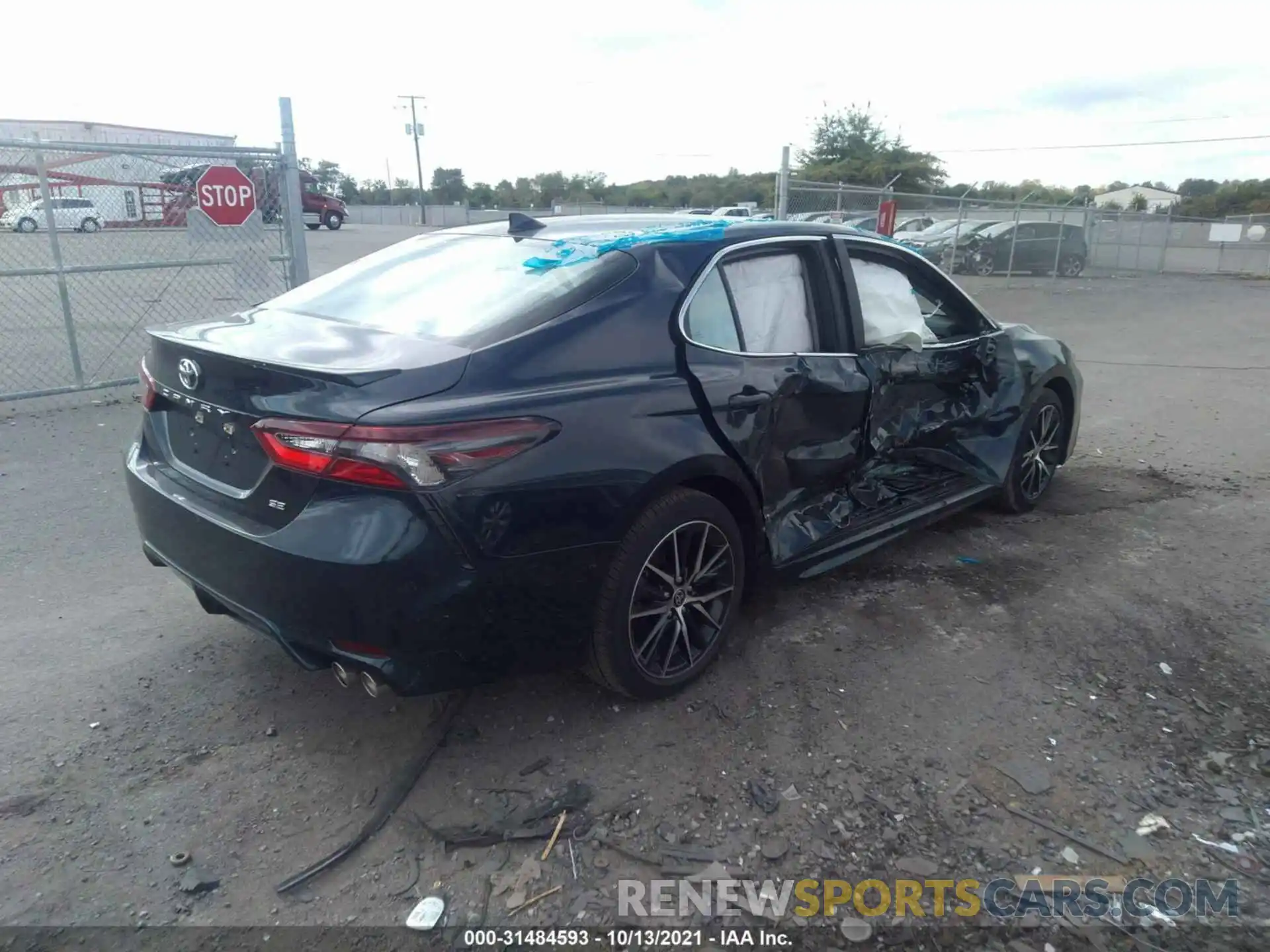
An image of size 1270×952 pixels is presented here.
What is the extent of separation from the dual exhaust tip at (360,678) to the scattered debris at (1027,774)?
1993 millimetres

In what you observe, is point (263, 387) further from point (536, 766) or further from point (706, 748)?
point (706, 748)

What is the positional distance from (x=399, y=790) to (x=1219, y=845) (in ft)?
8.04

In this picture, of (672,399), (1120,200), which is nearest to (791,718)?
(672,399)

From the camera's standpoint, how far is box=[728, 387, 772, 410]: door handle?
11.0 ft

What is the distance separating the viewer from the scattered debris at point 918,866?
254 cm

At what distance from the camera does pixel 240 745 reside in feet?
10.0

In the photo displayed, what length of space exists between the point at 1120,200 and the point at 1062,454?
207 feet

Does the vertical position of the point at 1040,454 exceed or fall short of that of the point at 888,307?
it falls short

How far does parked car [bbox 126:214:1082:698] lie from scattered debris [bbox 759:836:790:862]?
74 cm

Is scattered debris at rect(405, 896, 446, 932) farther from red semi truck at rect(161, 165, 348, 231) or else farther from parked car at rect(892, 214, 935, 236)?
parked car at rect(892, 214, 935, 236)

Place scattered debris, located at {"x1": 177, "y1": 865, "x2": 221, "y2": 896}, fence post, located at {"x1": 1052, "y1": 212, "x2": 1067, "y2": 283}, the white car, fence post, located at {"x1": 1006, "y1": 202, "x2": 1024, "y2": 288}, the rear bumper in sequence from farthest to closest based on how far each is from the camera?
fence post, located at {"x1": 1052, "y1": 212, "x2": 1067, "y2": 283} < fence post, located at {"x1": 1006, "y1": 202, "x2": 1024, "y2": 288} < the white car < the rear bumper < scattered debris, located at {"x1": 177, "y1": 865, "x2": 221, "y2": 896}

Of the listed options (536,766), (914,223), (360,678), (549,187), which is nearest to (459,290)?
(360,678)

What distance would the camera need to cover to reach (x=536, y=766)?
9.77 ft

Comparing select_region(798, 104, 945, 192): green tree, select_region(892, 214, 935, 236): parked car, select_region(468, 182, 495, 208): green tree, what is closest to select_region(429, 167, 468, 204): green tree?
select_region(468, 182, 495, 208): green tree
